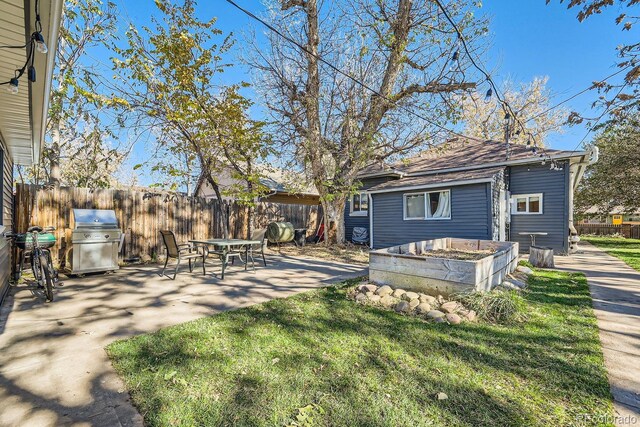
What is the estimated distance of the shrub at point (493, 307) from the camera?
149 inches

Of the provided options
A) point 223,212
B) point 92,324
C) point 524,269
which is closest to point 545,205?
point 524,269

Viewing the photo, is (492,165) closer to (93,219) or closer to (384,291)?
(384,291)

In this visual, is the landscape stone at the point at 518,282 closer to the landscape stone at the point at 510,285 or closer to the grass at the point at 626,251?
the landscape stone at the point at 510,285

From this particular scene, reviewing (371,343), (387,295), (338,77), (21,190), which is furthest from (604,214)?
(21,190)

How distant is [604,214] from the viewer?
20359 mm

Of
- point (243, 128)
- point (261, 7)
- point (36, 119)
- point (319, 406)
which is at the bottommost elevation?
point (319, 406)

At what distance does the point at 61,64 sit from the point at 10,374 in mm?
9749

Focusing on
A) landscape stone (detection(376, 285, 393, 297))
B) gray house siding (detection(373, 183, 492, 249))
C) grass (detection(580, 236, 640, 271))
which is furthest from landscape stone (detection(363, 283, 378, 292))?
grass (detection(580, 236, 640, 271))

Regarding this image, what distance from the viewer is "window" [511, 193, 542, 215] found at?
1044 cm

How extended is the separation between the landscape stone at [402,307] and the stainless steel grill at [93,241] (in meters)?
5.65

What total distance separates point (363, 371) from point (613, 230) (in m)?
29.3

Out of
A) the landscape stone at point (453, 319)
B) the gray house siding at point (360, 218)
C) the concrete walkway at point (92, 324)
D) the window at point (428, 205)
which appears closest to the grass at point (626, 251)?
the window at point (428, 205)

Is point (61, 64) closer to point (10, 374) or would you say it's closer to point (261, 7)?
point (261, 7)

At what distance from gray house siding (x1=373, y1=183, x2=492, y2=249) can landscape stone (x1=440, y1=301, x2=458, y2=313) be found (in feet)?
21.2
